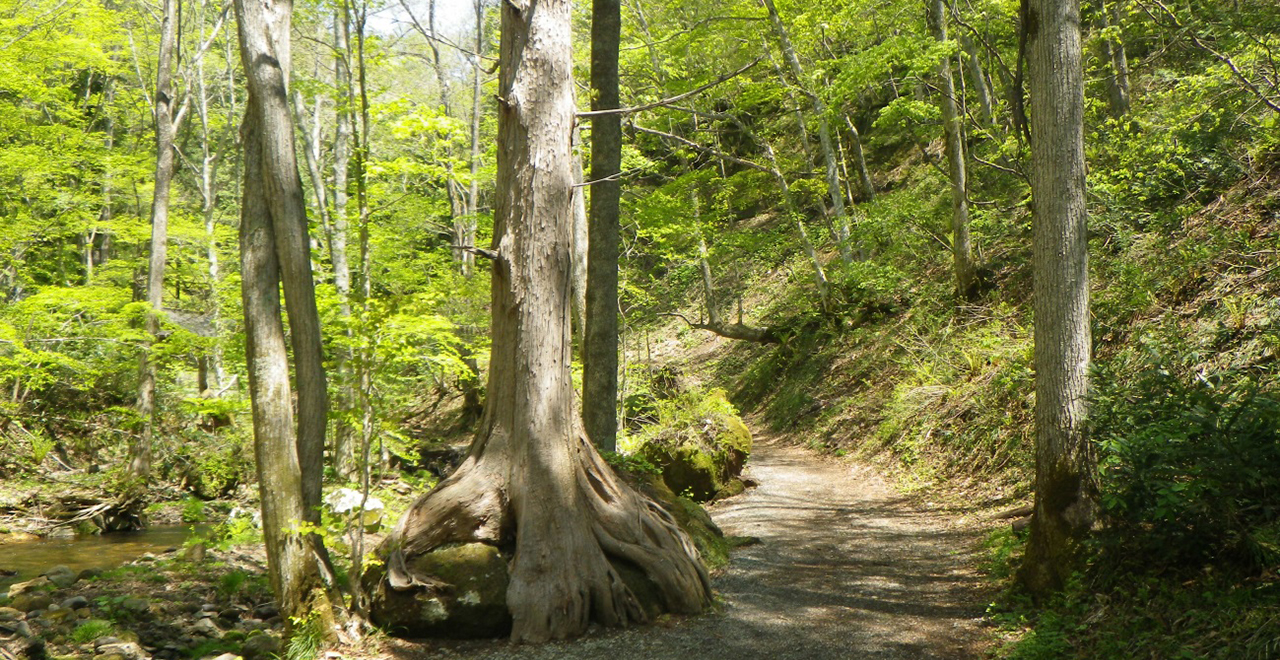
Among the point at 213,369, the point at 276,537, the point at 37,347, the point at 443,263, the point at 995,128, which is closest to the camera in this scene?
the point at 276,537

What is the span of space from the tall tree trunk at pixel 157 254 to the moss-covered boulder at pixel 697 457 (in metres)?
8.81

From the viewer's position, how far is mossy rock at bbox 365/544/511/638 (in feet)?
17.0

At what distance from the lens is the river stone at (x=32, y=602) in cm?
642

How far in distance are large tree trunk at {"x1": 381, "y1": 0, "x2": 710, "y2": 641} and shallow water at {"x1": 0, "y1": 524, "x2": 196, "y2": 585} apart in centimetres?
552

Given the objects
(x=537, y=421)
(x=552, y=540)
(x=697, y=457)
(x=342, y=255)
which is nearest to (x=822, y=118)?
(x=697, y=457)

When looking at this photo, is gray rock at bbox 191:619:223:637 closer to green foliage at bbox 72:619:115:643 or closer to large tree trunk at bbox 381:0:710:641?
green foliage at bbox 72:619:115:643

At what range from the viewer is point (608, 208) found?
8.53 meters

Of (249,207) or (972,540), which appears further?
(972,540)

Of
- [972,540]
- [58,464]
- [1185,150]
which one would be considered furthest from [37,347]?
[1185,150]

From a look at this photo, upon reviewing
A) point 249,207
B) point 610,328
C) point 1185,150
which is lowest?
point 610,328

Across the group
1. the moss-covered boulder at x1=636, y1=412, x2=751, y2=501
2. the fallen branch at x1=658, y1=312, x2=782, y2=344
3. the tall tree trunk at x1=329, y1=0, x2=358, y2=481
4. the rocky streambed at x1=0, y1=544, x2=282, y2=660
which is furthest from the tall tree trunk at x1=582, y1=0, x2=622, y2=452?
the fallen branch at x1=658, y1=312, x2=782, y2=344

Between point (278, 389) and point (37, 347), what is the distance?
32.4 ft

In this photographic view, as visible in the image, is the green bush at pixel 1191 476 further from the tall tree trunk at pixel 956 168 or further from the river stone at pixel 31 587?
the river stone at pixel 31 587

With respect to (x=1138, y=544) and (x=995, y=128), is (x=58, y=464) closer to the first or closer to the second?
(x=1138, y=544)
